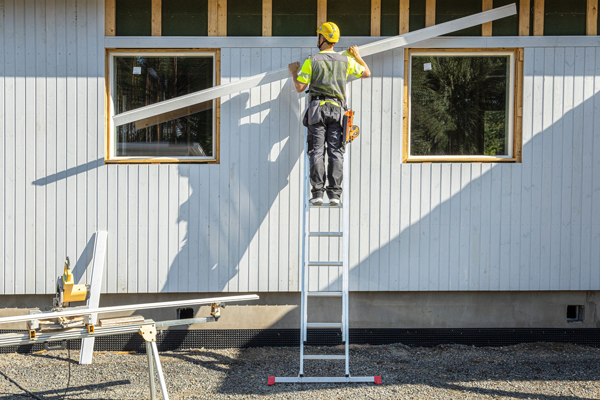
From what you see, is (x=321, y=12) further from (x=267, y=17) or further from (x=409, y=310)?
(x=409, y=310)

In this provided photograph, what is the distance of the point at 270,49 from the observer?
18.5 ft

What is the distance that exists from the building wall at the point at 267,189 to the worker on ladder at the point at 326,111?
54 centimetres

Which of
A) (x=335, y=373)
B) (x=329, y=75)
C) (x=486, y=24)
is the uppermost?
(x=486, y=24)

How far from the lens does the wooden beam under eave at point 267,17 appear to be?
5645 millimetres

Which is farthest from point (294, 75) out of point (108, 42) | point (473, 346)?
point (473, 346)

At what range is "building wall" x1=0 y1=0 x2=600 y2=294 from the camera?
18.3 ft

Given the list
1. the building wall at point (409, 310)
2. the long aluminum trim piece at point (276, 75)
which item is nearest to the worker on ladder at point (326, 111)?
the long aluminum trim piece at point (276, 75)

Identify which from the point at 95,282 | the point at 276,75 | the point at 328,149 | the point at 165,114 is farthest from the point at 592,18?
the point at 95,282

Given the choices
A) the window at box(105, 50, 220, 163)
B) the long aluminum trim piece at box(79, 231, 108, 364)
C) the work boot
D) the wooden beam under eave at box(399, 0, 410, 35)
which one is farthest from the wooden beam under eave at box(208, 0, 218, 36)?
the long aluminum trim piece at box(79, 231, 108, 364)

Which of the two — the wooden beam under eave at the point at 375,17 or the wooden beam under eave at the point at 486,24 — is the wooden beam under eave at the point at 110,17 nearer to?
the wooden beam under eave at the point at 375,17

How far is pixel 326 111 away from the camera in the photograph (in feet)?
16.5

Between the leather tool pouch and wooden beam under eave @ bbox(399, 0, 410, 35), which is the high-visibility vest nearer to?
the leather tool pouch

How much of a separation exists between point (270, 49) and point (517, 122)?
2747mm

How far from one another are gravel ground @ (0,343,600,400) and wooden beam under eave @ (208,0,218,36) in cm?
339
